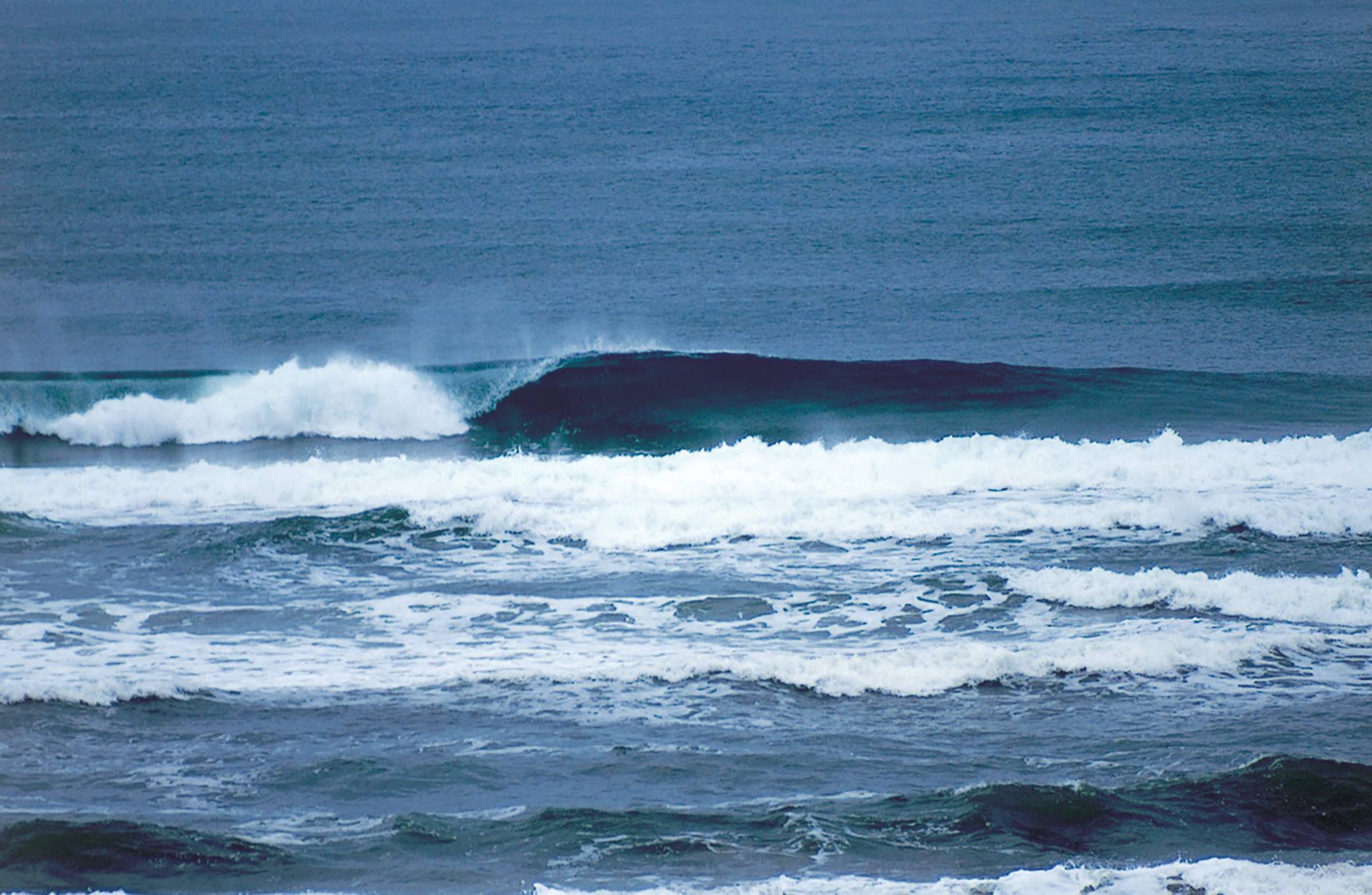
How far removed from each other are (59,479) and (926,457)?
9.90 meters

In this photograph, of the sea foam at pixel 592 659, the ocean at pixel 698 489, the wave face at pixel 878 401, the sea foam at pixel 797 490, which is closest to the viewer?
the ocean at pixel 698 489

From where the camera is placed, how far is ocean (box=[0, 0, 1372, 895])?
6.16 m

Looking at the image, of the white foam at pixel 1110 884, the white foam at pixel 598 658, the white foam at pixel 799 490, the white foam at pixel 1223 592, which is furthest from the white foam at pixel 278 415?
the white foam at pixel 1110 884

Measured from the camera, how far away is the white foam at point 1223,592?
9.33m

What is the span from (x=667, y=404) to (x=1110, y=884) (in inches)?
513

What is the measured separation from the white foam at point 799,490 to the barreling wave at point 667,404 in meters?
1.49

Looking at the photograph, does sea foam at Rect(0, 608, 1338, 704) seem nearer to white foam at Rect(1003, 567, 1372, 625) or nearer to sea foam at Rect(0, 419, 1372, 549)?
white foam at Rect(1003, 567, 1372, 625)

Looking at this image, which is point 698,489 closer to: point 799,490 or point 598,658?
point 799,490

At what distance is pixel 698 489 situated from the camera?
44.4ft

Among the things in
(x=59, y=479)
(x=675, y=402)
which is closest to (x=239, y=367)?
(x=59, y=479)

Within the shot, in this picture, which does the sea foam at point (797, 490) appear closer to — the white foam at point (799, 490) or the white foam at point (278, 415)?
the white foam at point (799, 490)

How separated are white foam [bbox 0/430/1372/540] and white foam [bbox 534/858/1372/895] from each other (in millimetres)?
6376

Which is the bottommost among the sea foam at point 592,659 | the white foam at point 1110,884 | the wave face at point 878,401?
the white foam at point 1110,884

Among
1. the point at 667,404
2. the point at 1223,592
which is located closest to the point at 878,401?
the point at 667,404
